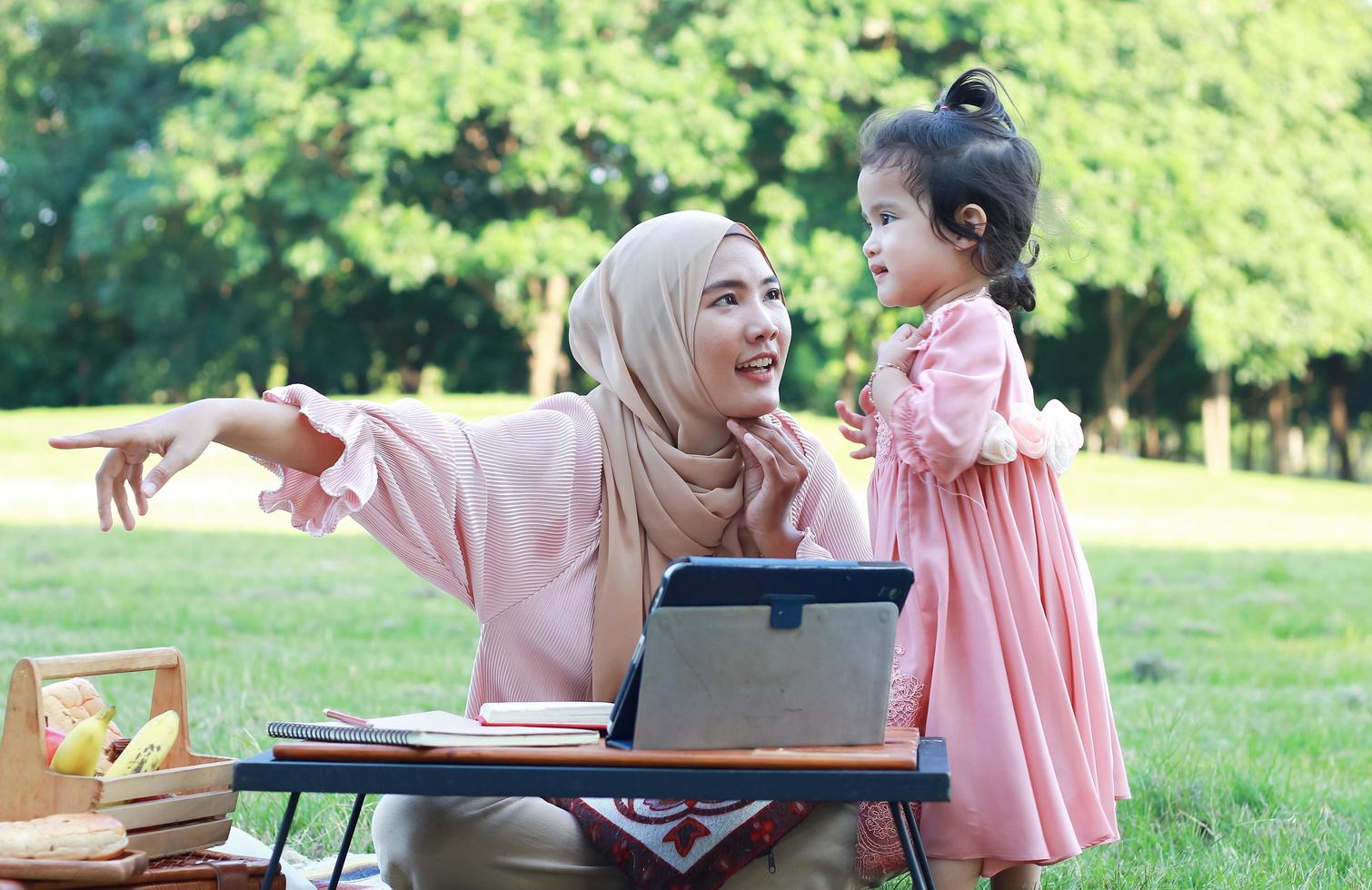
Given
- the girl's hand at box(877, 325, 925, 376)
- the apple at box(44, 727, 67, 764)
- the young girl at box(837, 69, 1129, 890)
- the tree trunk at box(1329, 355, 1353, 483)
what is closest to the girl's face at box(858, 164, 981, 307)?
the young girl at box(837, 69, 1129, 890)

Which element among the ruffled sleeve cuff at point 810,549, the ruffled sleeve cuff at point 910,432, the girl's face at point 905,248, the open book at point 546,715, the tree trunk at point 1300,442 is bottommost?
the tree trunk at point 1300,442

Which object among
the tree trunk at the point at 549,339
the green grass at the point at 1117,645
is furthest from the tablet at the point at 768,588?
the tree trunk at the point at 549,339

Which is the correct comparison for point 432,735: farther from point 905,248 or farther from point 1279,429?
point 1279,429

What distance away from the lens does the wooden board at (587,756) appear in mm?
2281

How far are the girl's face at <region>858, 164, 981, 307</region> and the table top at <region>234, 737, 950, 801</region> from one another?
123cm

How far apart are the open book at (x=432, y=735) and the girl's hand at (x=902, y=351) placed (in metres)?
1.04

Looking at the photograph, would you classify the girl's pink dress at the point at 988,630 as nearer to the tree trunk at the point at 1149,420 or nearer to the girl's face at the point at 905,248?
the girl's face at the point at 905,248

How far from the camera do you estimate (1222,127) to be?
22.1 metres

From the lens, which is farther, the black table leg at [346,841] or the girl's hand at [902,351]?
the girl's hand at [902,351]

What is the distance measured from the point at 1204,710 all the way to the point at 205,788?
4.43 metres

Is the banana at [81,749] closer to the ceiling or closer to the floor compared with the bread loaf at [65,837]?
closer to the ceiling

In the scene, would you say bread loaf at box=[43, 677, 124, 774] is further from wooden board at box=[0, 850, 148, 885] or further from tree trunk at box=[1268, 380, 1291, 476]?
tree trunk at box=[1268, 380, 1291, 476]

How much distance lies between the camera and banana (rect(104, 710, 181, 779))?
9.09 feet

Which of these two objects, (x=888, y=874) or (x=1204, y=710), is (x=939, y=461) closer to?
(x=888, y=874)
